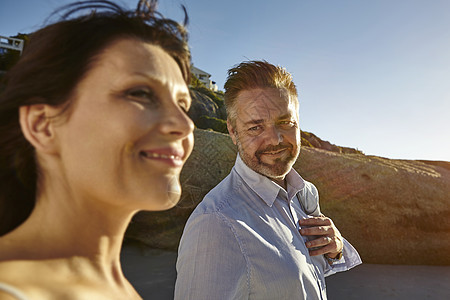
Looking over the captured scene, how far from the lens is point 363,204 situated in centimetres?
541

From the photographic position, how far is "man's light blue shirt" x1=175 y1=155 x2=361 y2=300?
1451 millimetres

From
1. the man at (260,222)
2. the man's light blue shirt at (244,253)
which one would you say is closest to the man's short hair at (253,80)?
the man at (260,222)

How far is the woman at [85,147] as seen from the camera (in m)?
0.59

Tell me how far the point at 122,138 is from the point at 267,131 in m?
1.53

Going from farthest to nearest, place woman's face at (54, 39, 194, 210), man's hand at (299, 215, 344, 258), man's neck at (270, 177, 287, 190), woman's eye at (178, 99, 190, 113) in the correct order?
man's neck at (270, 177, 287, 190) < man's hand at (299, 215, 344, 258) < woman's eye at (178, 99, 190, 113) < woman's face at (54, 39, 194, 210)

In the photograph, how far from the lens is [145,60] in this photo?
668mm

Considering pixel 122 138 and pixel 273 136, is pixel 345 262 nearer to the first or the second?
pixel 273 136

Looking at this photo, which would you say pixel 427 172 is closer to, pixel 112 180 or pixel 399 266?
pixel 399 266

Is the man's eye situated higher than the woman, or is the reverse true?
the man's eye

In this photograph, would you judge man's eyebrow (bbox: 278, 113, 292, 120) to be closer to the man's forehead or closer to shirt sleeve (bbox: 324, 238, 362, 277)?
the man's forehead

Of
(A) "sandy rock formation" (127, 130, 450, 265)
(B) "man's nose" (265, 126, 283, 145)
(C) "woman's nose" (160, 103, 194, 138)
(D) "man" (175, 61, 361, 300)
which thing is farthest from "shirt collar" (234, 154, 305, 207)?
(A) "sandy rock formation" (127, 130, 450, 265)

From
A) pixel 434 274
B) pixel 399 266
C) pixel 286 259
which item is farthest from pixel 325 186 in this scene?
Answer: pixel 286 259

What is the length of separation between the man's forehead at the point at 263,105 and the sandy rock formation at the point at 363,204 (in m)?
3.04

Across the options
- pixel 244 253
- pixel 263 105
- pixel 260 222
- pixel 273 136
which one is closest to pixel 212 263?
pixel 244 253
